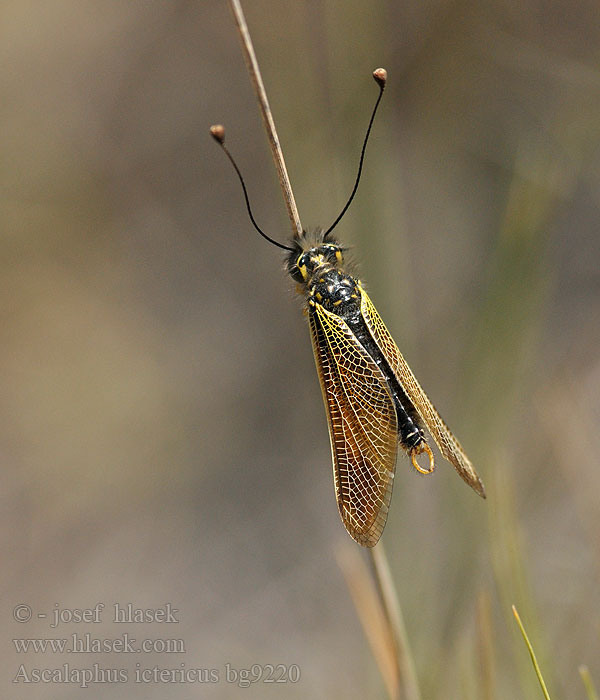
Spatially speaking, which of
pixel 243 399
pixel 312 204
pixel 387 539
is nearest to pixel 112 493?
pixel 243 399

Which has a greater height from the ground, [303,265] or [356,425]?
[303,265]

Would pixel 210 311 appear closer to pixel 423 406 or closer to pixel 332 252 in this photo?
pixel 332 252

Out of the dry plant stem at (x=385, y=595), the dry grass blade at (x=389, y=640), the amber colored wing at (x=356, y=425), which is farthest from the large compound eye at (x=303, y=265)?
the dry grass blade at (x=389, y=640)

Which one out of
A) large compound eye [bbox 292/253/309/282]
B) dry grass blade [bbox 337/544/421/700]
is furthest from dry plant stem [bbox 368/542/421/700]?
large compound eye [bbox 292/253/309/282]

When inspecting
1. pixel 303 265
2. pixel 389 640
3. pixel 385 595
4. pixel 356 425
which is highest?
pixel 303 265

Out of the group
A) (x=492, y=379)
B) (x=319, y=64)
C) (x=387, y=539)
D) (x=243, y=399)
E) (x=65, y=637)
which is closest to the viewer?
(x=492, y=379)

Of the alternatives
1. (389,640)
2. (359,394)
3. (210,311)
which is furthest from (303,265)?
(210,311)

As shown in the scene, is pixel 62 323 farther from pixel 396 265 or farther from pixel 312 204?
pixel 396 265
